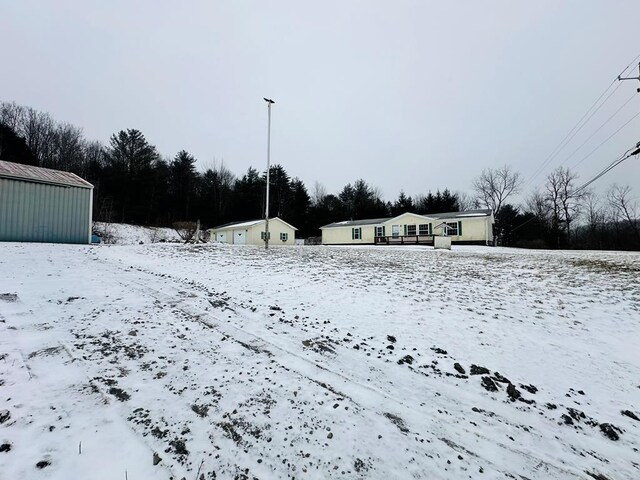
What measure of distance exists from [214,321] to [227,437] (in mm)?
2588

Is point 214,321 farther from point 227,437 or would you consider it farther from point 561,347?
point 561,347

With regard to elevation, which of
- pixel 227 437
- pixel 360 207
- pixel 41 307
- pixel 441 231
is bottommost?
pixel 227 437

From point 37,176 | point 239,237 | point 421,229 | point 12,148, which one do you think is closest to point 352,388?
point 37,176

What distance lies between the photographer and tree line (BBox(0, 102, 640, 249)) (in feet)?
108

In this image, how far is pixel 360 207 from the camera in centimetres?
4753

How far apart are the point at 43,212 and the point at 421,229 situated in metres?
29.8

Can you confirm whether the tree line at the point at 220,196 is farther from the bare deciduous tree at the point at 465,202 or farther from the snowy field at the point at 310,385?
the snowy field at the point at 310,385

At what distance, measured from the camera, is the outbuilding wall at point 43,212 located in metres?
13.3

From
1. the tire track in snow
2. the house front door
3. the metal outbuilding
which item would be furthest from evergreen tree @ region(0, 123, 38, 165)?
the tire track in snow

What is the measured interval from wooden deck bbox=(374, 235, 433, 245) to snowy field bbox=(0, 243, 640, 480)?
21.5m

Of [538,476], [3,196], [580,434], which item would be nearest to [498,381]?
[580,434]

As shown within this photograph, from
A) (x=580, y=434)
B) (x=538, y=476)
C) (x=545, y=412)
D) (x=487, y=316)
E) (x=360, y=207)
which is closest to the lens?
(x=538, y=476)

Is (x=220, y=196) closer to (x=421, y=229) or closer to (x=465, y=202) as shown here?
(x=421, y=229)

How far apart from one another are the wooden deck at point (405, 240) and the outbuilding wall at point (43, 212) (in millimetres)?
24648
